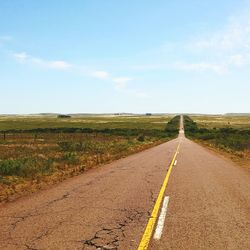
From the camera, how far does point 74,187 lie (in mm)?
12500

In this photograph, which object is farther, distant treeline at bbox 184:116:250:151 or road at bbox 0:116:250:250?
distant treeline at bbox 184:116:250:151

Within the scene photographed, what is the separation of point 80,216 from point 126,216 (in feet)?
3.40

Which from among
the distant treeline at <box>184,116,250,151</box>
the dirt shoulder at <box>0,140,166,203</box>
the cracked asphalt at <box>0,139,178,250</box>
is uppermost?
the cracked asphalt at <box>0,139,178,250</box>

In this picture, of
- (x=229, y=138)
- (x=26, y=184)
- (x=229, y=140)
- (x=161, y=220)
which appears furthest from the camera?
(x=229, y=138)

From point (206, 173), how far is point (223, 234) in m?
9.78

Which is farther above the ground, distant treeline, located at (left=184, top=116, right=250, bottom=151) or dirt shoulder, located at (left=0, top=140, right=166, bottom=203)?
dirt shoulder, located at (left=0, top=140, right=166, bottom=203)

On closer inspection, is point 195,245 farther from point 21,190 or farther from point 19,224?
point 21,190

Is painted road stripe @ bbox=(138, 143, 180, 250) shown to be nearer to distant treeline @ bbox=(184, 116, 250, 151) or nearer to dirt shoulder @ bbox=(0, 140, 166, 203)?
dirt shoulder @ bbox=(0, 140, 166, 203)

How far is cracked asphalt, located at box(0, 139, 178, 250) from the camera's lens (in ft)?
21.1

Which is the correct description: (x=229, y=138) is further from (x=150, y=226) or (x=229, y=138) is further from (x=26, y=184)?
(x=150, y=226)

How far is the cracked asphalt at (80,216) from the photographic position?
21.1 feet

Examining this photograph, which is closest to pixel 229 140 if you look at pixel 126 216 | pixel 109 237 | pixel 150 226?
pixel 126 216

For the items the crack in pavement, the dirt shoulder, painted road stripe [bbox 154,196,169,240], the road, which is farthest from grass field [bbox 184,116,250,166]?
the crack in pavement

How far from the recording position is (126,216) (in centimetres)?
820
